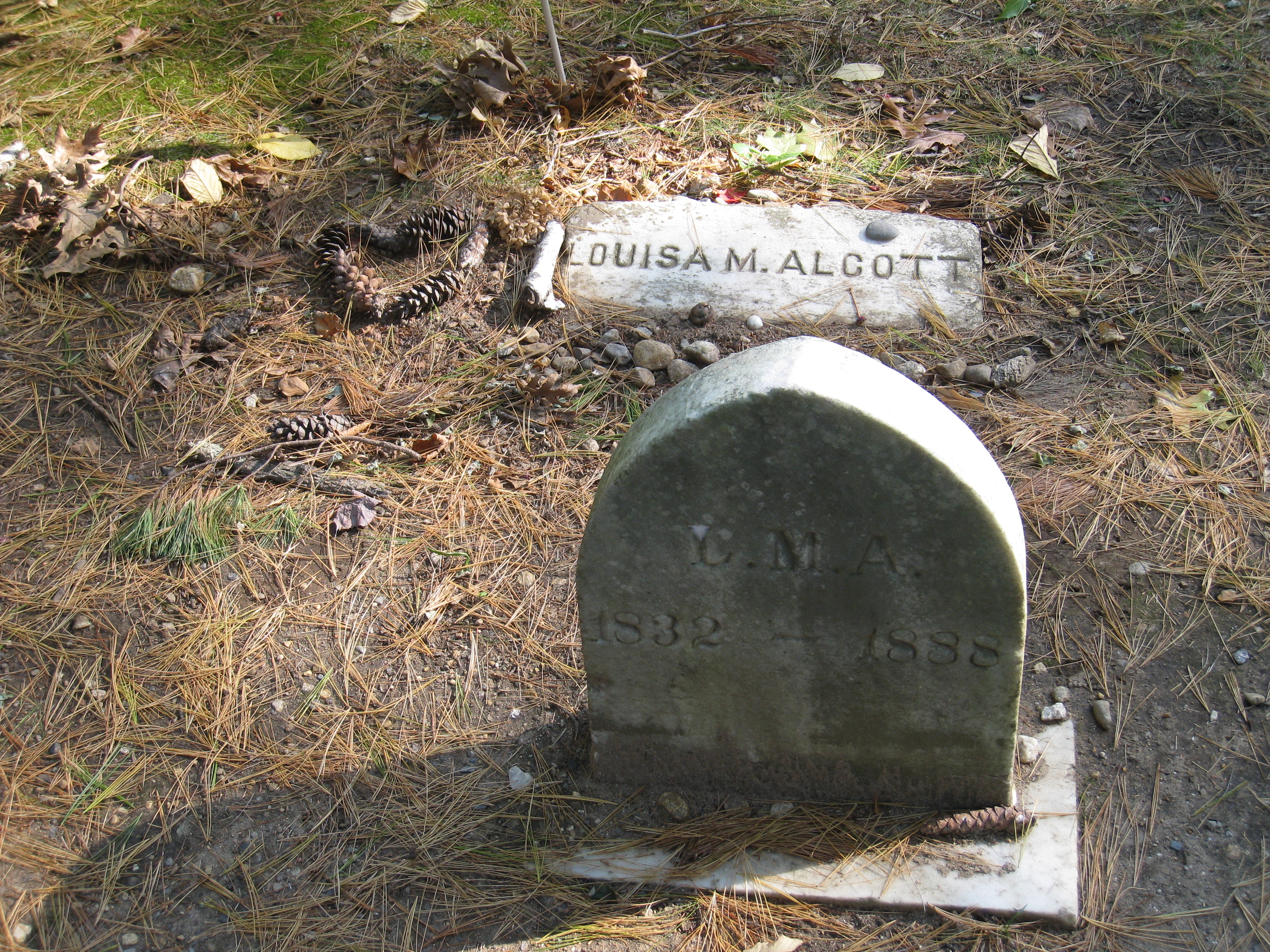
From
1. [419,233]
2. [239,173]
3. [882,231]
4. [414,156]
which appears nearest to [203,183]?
[239,173]

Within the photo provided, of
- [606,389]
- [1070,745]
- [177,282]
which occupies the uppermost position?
[177,282]

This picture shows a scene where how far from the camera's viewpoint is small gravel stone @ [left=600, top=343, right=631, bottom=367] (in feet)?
9.93

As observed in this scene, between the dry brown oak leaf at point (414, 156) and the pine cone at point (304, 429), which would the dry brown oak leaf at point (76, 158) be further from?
the pine cone at point (304, 429)

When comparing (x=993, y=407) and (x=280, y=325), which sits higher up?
(x=280, y=325)

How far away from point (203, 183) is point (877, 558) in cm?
297

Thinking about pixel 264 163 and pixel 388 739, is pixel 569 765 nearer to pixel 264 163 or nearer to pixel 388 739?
pixel 388 739

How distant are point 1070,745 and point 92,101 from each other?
415 cm

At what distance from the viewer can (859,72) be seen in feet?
13.0

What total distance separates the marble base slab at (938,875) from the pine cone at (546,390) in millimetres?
1361

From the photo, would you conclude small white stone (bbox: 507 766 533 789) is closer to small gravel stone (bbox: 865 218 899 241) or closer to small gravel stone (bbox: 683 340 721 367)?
small gravel stone (bbox: 683 340 721 367)

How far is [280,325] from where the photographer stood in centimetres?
320

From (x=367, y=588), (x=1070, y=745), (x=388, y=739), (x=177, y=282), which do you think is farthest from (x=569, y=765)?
(x=177, y=282)

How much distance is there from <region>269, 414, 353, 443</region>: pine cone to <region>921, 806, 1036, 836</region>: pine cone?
188cm

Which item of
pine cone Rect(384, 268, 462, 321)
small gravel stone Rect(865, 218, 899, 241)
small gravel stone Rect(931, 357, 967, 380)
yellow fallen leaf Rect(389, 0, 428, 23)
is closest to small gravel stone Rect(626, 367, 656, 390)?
pine cone Rect(384, 268, 462, 321)
